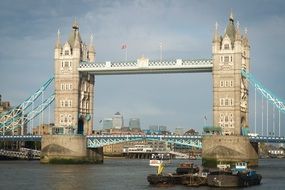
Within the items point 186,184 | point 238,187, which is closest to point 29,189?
point 186,184

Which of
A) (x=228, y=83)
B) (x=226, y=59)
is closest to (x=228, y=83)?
(x=228, y=83)

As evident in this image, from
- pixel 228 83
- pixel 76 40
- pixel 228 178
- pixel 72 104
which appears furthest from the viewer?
pixel 76 40

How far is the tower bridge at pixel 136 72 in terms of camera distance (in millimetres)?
99688

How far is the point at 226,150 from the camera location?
9444cm

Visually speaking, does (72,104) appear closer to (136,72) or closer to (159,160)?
(136,72)

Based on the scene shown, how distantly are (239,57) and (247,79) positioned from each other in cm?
467

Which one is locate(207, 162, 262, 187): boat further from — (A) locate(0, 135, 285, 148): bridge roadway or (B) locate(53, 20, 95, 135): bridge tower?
(B) locate(53, 20, 95, 135): bridge tower

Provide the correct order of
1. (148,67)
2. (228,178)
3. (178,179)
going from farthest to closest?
(148,67), (178,179), (228,178)

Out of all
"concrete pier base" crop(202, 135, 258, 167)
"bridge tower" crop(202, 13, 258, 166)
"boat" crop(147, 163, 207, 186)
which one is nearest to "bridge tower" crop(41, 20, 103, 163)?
"concrete pier base" crop(202, 135, 258, 167)

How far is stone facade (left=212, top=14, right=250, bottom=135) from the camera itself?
100062 millimetres

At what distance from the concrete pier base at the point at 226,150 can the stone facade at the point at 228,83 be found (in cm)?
505

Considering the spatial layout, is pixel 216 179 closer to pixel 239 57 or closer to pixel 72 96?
pixel 239 57

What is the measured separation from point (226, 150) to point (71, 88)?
30.8 meters

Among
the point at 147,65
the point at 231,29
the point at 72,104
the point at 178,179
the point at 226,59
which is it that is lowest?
the point at 178,179
